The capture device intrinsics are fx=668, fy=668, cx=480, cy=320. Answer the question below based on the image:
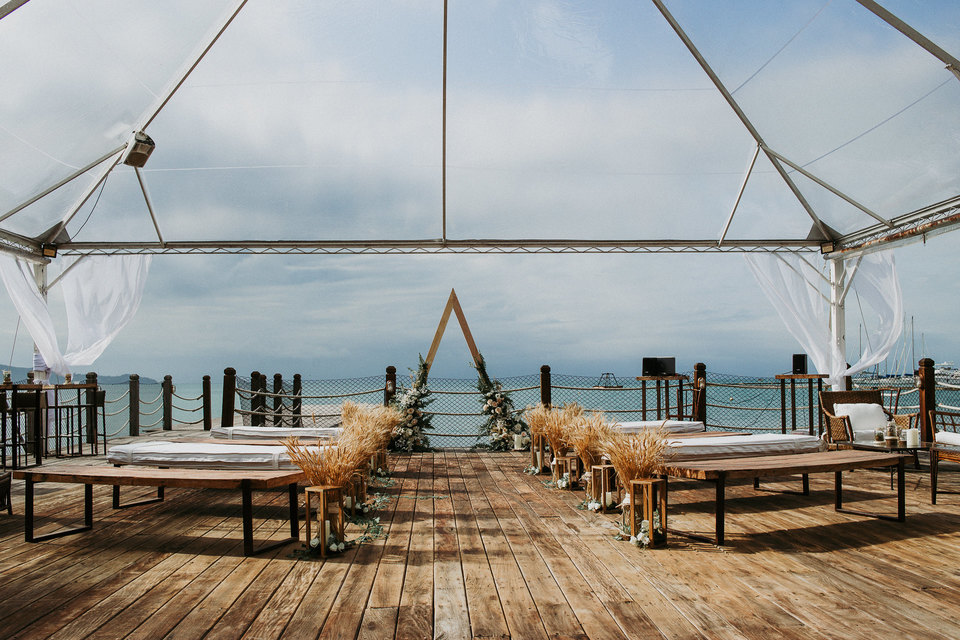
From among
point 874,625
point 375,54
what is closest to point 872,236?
point 375,54

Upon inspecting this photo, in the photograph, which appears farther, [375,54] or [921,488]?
[375,54]

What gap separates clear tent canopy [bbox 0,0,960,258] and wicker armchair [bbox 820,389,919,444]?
178cm

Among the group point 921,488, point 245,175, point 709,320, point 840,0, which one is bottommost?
point 921,488

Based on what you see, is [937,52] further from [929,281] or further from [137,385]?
[929,281]

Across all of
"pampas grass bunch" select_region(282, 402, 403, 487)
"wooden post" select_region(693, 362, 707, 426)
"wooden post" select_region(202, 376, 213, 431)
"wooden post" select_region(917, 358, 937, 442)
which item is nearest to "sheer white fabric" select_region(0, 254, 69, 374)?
"wooden post" select_region(202, 376, 213, 431)

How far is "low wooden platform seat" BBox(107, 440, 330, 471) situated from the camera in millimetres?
4383

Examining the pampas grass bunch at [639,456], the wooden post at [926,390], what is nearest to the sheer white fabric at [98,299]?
the pampas grass bunch at [639,456]

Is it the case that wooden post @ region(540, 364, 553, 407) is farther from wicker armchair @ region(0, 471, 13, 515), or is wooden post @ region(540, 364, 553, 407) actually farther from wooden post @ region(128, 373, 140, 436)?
wooden post @ region(128, 373, 140, 436)

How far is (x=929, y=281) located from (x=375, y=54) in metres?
15.9

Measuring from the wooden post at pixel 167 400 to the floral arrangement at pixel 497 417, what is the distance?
18.1 feet

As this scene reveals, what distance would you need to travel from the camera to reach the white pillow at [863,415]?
258 inches

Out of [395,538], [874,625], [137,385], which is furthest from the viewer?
[137,385]

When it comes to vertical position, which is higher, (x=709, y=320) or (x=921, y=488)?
(x=709, y=320)

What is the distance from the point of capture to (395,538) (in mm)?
3861
